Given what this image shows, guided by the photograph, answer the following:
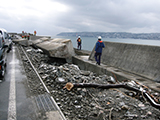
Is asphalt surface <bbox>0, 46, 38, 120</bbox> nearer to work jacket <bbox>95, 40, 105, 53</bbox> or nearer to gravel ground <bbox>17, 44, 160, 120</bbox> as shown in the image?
gravel ground <bbox>17, 44, 160, 120</bbox>

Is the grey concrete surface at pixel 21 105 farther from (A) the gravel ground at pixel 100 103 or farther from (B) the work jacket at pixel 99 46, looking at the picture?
(B) the work jacket at pixel 99 46

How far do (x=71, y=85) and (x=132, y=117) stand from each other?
2.83m

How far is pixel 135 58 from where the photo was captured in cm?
847

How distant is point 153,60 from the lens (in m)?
7.52

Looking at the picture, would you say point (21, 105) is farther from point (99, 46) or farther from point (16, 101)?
point (99, 46)

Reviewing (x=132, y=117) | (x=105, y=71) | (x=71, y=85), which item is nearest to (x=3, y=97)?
(x=71, y=85)

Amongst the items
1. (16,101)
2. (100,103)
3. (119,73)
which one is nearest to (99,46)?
(119,73)

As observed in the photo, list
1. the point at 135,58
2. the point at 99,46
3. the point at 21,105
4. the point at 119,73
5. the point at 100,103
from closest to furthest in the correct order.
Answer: the point at 21,105 → the point at 100,103 → the point at 119,73 → the point at 135,58 → the point at 99,46

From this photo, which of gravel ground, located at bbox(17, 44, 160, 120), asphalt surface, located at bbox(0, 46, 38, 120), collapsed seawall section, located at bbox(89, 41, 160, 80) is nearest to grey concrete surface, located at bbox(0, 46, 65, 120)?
asphalt surface, located at bbox(0, 46, 38, 120)

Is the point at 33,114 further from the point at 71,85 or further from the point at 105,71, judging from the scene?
the point at 105,71

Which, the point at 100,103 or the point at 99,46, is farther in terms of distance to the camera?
the point at 99,46

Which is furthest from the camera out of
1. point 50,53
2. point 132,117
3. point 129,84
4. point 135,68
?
point 50,53

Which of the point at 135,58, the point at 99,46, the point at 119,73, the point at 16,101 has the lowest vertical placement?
the point at 16,101

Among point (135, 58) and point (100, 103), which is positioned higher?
point (135, 58)
